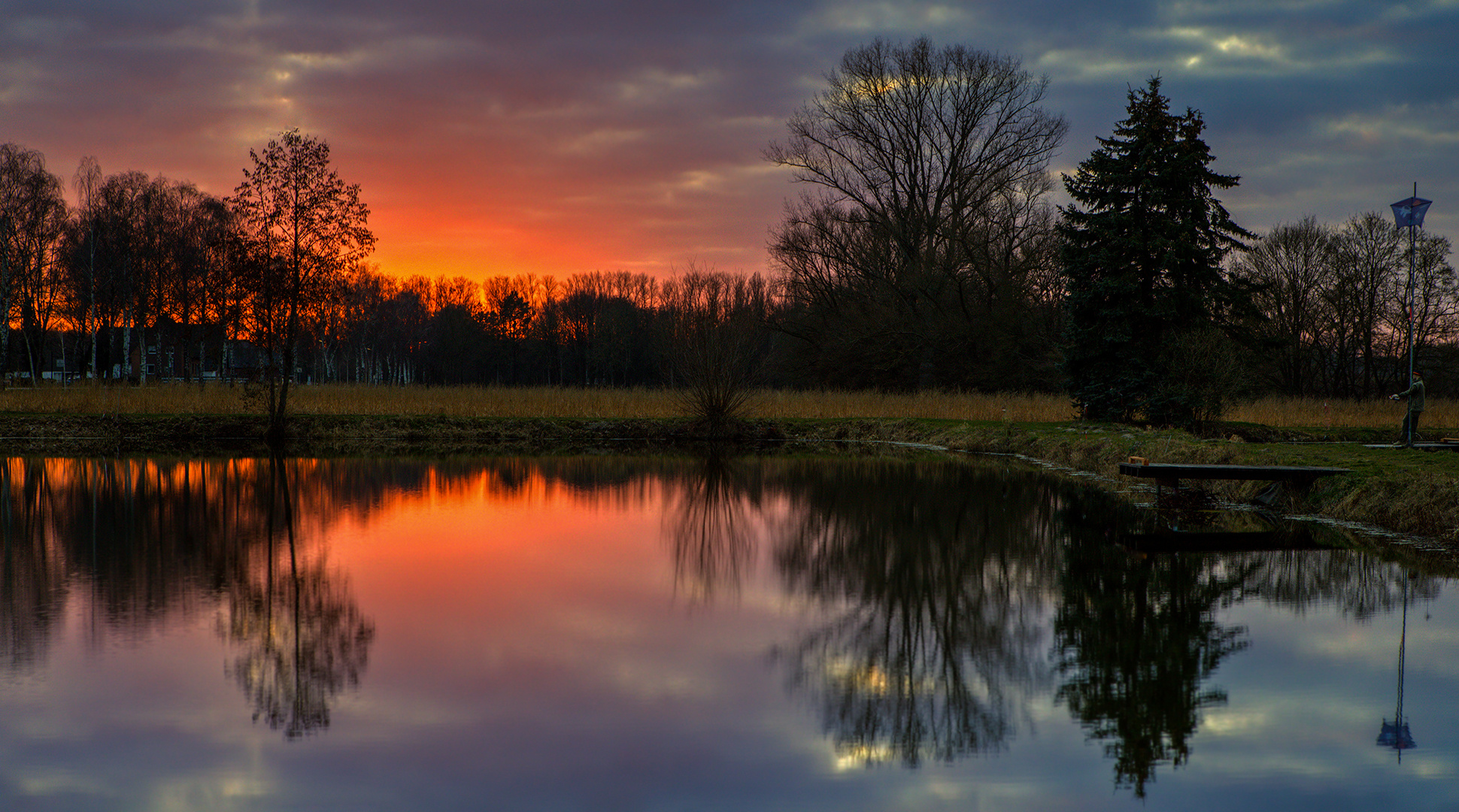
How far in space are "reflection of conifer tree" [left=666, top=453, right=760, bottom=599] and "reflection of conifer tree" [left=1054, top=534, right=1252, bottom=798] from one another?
337 cm

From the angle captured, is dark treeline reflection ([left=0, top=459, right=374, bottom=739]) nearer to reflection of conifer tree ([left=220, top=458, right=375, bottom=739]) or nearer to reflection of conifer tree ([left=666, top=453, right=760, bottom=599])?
reflection of conifer tree ([left=220, top=458, right=375, bottom=739])

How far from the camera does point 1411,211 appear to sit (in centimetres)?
1808

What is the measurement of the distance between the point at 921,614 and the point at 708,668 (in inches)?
87.4

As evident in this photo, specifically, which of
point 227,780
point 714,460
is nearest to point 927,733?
point 227,780

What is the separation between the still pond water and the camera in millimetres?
4938

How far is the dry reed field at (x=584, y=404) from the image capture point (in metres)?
29.2

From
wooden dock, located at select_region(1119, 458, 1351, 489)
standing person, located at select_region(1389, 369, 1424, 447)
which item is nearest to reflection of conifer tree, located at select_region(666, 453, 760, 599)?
wooden dock, located at select_region(1119, 458, 1351, 489)

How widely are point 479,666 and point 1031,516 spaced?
9065mm

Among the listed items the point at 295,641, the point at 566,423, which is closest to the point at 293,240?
the point at 566,423

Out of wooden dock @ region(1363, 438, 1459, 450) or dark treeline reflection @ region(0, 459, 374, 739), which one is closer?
dark treeline reflection @ region(0, 459, 374, 739)

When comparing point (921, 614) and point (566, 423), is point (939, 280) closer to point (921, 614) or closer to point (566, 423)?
point (566, 423)

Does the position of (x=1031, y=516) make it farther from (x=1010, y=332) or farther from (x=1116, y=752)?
(x=1010, y=332)

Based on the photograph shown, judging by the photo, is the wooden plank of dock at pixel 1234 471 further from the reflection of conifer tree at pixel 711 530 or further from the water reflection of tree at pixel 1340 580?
the reflection of conifer tree at pixel 711 530

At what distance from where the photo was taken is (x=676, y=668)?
270 inches
